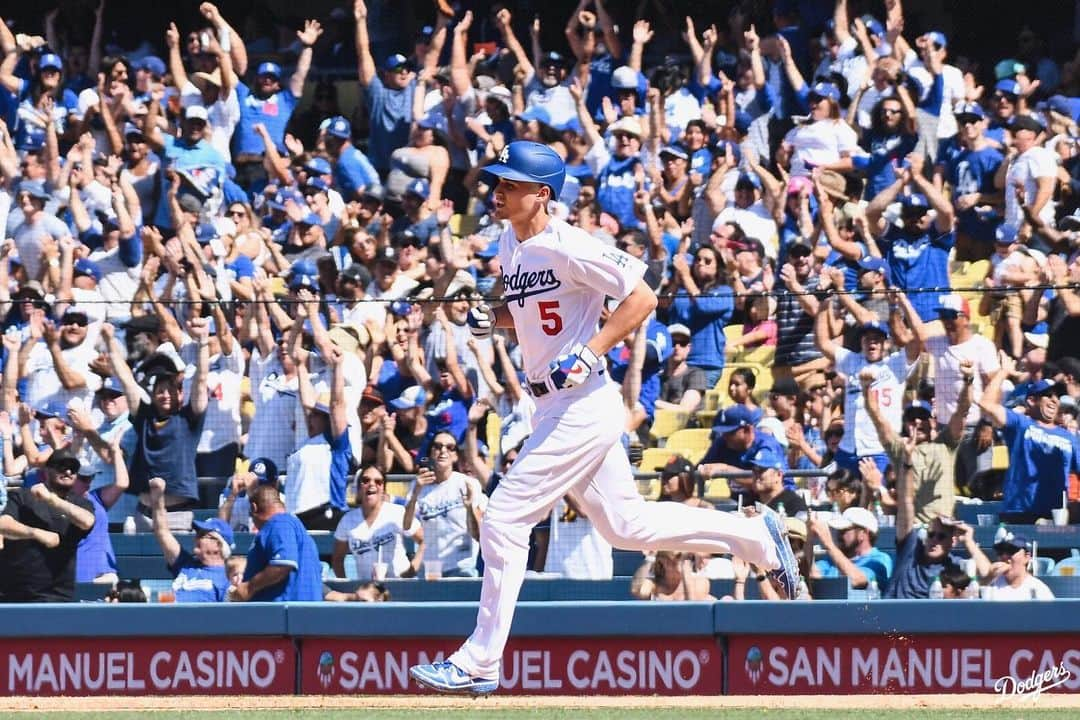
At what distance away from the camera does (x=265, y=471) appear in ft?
28.0

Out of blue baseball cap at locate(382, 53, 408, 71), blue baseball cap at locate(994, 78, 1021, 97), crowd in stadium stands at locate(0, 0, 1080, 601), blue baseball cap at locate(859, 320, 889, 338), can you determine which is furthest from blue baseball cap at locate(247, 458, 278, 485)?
blue baseball cap at locate(994, 78, 1021, 97)

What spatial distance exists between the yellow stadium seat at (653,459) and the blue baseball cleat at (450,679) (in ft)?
10.5

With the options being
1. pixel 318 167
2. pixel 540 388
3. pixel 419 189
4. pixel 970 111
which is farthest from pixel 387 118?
pixel 540 388

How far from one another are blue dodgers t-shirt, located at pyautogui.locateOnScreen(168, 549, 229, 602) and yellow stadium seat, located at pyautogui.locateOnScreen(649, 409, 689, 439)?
2.18 m

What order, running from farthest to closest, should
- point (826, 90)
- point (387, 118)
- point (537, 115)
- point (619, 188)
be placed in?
point (387, 118), point (537, 115), point (826, 90), point (619, 188)

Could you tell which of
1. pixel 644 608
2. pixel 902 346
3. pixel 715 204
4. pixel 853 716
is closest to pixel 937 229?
pixel 715 204

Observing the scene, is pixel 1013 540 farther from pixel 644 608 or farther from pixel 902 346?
pixel 644 608

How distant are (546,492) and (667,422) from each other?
338 centimetres

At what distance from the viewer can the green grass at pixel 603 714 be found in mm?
6074

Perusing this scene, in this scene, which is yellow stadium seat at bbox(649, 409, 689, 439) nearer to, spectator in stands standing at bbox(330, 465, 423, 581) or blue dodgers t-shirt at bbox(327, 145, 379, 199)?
spectator in stands standing at bbox(330, 465, 423, 581)

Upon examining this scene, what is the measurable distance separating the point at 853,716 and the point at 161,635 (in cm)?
325

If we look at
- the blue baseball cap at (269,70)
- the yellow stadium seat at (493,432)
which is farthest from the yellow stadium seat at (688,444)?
the blue baseball cap at (269,70)

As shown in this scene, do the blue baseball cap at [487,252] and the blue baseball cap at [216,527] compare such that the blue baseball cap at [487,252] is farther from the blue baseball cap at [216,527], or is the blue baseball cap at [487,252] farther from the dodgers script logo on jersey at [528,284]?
the dodgers script logo on jersey at [528,284]

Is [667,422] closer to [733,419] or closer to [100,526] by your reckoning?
[733,419]
